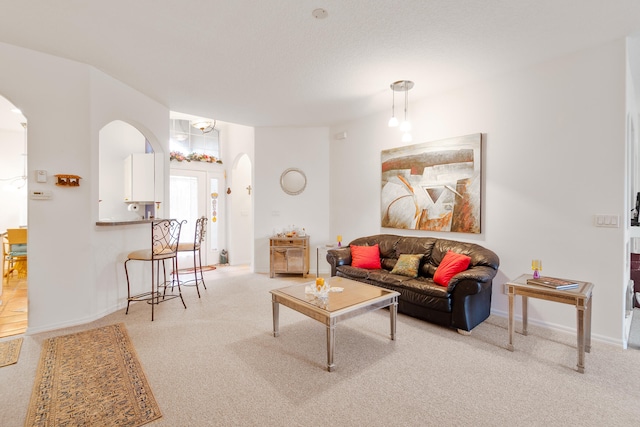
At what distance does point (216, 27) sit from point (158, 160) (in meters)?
2.70

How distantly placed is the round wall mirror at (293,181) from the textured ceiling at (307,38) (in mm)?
2059

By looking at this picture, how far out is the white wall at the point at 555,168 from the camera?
2.81 meters

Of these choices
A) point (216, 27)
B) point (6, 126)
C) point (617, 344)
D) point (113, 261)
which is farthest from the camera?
point (6, 126)

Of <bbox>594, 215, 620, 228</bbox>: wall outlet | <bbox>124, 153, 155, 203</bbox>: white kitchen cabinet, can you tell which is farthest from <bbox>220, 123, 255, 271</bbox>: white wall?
<bbox>594, 215, 620, 228</bbox>: wall outlet

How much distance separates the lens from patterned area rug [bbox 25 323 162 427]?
6.08 ft

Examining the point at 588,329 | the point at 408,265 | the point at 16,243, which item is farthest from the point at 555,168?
the point at 16,243

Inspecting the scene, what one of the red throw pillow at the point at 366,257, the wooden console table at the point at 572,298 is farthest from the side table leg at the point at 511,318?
the red throw pillow at the point at 366,257

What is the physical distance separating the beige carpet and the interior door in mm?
3147

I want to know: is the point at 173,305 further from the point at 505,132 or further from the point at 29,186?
the point at 505,132

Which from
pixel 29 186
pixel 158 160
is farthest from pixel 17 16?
pixel 158 160

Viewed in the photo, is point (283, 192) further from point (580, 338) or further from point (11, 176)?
point (11, 176)

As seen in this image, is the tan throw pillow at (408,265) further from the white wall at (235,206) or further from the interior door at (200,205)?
the interior door at (200,205)

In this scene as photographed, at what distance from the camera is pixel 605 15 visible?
242 cm

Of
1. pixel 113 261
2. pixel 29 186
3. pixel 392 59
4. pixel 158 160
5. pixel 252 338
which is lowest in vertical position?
pixel 252 338
